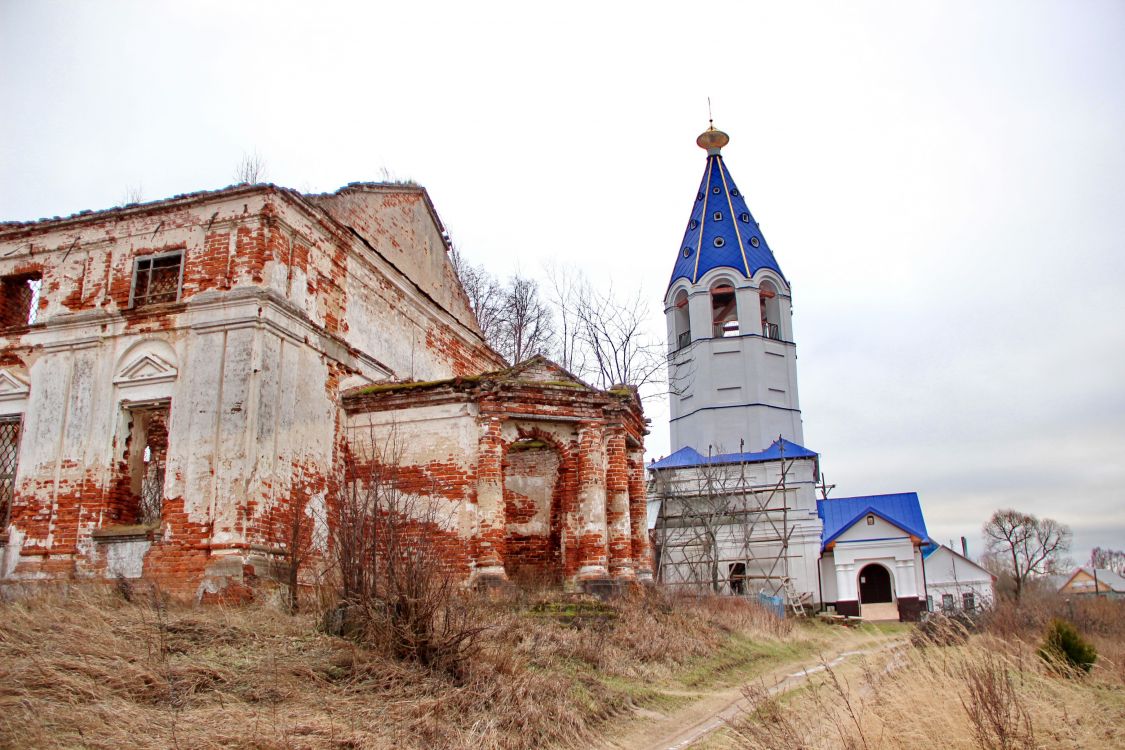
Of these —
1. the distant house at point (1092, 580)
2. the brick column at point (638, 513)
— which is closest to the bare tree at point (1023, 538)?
the distant house at point (1092, 580)

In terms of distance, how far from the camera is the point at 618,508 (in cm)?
1561

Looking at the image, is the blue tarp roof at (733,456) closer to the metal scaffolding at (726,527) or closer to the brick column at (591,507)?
the metal scaffolding at (726,527)

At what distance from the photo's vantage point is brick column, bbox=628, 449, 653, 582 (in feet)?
56.2

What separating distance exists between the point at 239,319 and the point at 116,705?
8.09 metres

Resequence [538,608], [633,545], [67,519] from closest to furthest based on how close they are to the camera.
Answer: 1. [538,608]
2. [67,519]
3. [633,545]

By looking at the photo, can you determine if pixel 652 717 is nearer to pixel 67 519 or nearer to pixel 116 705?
pixel 116 705

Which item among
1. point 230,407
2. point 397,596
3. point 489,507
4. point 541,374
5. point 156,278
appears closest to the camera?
point 397,596

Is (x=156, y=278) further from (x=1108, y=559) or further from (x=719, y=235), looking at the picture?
(x=1108, y=559)

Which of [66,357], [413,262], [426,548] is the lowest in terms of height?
[426,548]

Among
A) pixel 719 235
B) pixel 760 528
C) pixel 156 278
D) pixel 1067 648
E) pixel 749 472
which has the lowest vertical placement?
pixel 1067 648

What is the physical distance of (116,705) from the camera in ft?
20.6

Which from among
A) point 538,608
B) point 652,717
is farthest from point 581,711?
point 538,608

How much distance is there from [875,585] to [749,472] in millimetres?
8394

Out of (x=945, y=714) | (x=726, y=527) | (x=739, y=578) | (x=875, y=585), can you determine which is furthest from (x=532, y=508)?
(x=875, y=585)
